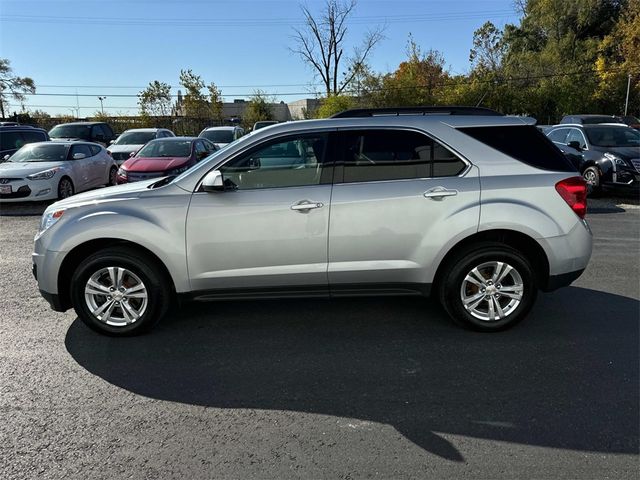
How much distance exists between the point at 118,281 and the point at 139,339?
0.53 m

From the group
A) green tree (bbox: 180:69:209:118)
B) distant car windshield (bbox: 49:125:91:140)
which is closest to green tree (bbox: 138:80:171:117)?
green tree (bbox: 180:69:209:118)

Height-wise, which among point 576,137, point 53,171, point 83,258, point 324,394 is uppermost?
point 576,137

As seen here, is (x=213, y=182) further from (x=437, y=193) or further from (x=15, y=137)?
(x=15, y=137)

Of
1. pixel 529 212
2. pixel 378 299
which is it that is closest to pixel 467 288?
Answer: pixel 529 212

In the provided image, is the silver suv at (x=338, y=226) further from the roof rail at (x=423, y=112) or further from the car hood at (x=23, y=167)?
the car hood at (x=23, y=167)

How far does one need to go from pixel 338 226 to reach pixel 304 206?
1.06 feet

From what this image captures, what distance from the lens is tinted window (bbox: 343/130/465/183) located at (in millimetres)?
4258

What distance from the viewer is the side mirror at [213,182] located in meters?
4.08

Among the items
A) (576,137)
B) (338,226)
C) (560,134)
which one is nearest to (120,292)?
(338,226)

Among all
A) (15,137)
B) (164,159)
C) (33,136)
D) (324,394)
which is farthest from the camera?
(33,136)

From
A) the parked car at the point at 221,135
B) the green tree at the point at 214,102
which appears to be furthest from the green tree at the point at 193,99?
the parked car at the point at 221,135

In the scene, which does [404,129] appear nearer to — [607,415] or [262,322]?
[262,322]

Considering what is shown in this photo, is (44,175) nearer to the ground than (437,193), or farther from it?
nearer to the ground

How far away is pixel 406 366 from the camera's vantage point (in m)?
3.81
